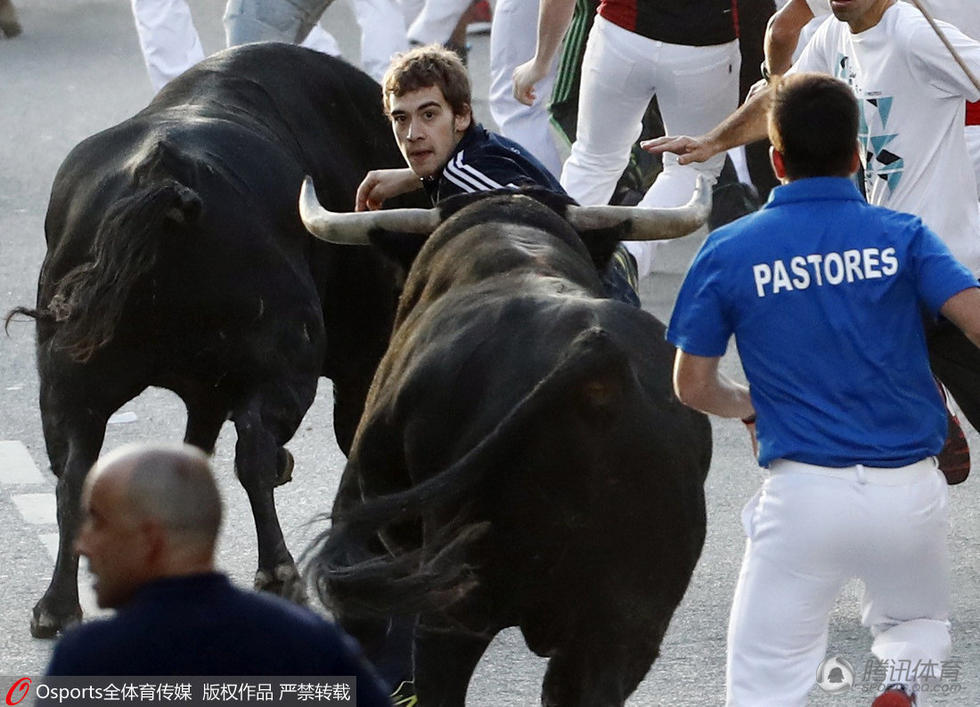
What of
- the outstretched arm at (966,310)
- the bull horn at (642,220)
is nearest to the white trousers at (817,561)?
the outstretched arm at (966,310)

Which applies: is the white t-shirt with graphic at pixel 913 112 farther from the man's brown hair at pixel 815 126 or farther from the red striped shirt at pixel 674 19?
the man's brown hair at pixel 815 126

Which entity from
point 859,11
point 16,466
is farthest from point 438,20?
point 859,11

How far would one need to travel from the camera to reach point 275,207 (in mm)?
5719

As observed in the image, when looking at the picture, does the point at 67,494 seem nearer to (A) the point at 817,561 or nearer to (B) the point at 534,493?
(B) the point at 534,493

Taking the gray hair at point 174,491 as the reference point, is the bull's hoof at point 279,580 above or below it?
below

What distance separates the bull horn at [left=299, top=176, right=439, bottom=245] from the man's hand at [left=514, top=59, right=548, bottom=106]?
3.33 meters

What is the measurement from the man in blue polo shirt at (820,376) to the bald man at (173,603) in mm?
1361

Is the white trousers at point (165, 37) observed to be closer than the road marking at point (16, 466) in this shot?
No

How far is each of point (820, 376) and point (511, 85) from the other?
608cm

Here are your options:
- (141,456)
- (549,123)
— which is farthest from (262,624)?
(549,123)

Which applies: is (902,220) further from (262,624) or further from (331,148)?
(331,148)

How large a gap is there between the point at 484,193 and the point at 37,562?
2.14 metres

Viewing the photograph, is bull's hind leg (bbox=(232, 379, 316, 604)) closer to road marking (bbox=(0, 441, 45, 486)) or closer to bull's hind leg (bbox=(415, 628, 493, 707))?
bull's hind leg (bbox=(415, 628, 493, 707))

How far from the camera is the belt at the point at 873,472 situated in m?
4.03
